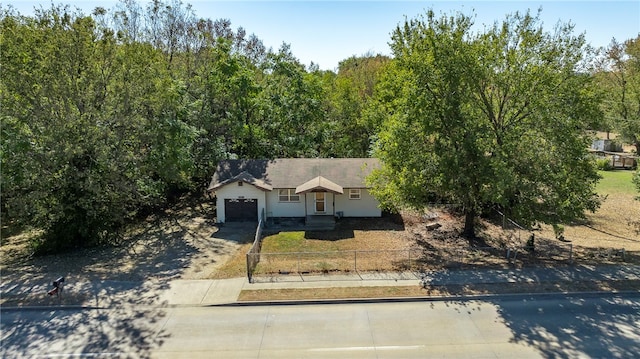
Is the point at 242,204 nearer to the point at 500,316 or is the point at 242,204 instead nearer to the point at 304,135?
the point at 304,135

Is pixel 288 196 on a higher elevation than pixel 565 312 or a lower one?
higher

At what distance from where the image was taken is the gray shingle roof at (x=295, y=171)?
2805cm

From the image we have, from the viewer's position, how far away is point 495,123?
70.2 ft

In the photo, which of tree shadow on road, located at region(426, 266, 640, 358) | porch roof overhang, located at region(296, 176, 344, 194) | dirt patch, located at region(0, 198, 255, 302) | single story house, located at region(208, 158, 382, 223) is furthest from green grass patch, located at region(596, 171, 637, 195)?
dirt patch, located at region(0, 198, 255, 302)

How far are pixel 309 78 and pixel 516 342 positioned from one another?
2787cm

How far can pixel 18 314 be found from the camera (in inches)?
612

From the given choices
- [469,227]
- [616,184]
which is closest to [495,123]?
[469,227]

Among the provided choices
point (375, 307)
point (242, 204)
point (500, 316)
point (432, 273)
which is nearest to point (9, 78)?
point (242, 204)

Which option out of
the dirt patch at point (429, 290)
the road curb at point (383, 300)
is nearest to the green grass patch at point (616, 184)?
the dirt patch at point (429, 290)

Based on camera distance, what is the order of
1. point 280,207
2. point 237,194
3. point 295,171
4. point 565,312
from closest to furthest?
point 565,312 → point 237,194 → point 280,207 → point 295,171

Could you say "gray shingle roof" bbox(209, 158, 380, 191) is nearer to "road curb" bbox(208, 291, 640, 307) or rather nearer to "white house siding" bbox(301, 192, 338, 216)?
"white house siding" bbox(301, 192, 338, 216)

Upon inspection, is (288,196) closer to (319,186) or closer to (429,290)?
(319,186)

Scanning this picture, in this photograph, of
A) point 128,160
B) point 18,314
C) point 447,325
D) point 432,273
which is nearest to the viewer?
point 447,325

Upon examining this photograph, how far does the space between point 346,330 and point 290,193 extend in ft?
48.9
